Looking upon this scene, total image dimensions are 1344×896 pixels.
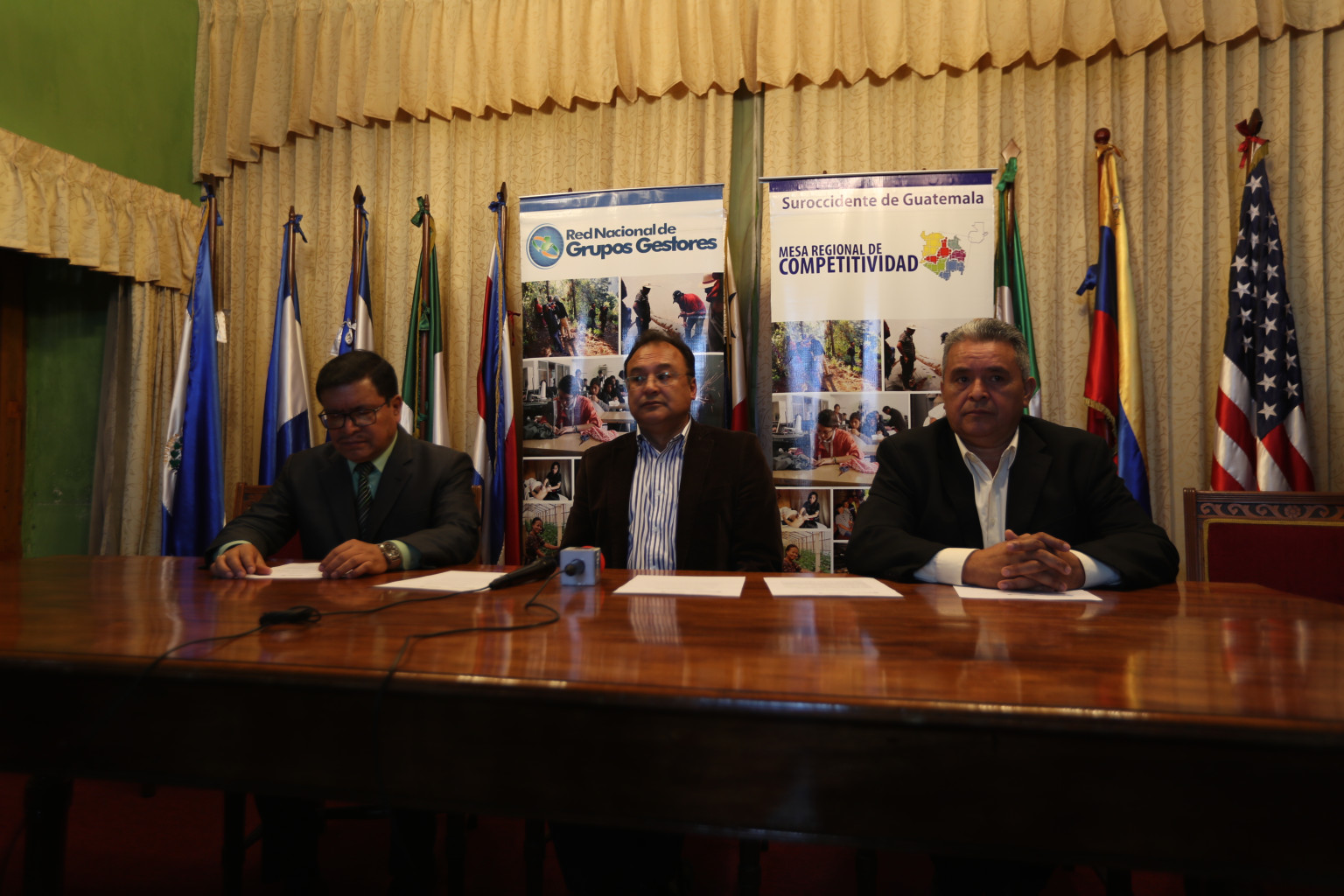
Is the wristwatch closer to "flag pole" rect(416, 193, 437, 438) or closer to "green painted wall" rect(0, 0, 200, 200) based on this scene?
"flag pole" rect(416, 193, 437, 438)

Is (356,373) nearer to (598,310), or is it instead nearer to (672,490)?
(672,490)

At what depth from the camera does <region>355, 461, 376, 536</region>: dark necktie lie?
2.36 meters

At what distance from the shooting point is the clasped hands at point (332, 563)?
183cm

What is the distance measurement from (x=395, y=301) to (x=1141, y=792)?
4.40 meters

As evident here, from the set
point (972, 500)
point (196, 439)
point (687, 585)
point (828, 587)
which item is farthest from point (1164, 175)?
point (196, 439)

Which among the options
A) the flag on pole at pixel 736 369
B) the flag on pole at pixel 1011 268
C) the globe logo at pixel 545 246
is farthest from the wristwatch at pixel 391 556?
the flag on pole at pixel 1011 268

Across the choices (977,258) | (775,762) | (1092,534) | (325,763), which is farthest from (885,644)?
(977,258)

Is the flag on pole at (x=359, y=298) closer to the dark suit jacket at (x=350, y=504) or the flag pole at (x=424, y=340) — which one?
the flag pole at (x=424, y=340)

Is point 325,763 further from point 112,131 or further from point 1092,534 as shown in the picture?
→ point 112,131

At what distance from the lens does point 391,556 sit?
1.98 meters

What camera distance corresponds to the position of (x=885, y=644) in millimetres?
1057

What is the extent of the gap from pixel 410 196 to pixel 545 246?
1.31m

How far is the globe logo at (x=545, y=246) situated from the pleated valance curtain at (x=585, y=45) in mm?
958

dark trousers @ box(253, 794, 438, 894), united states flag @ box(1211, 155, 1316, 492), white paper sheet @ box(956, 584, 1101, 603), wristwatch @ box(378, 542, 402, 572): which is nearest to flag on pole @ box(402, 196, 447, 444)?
wristwatch @ box(378, 542, 402, 572)
